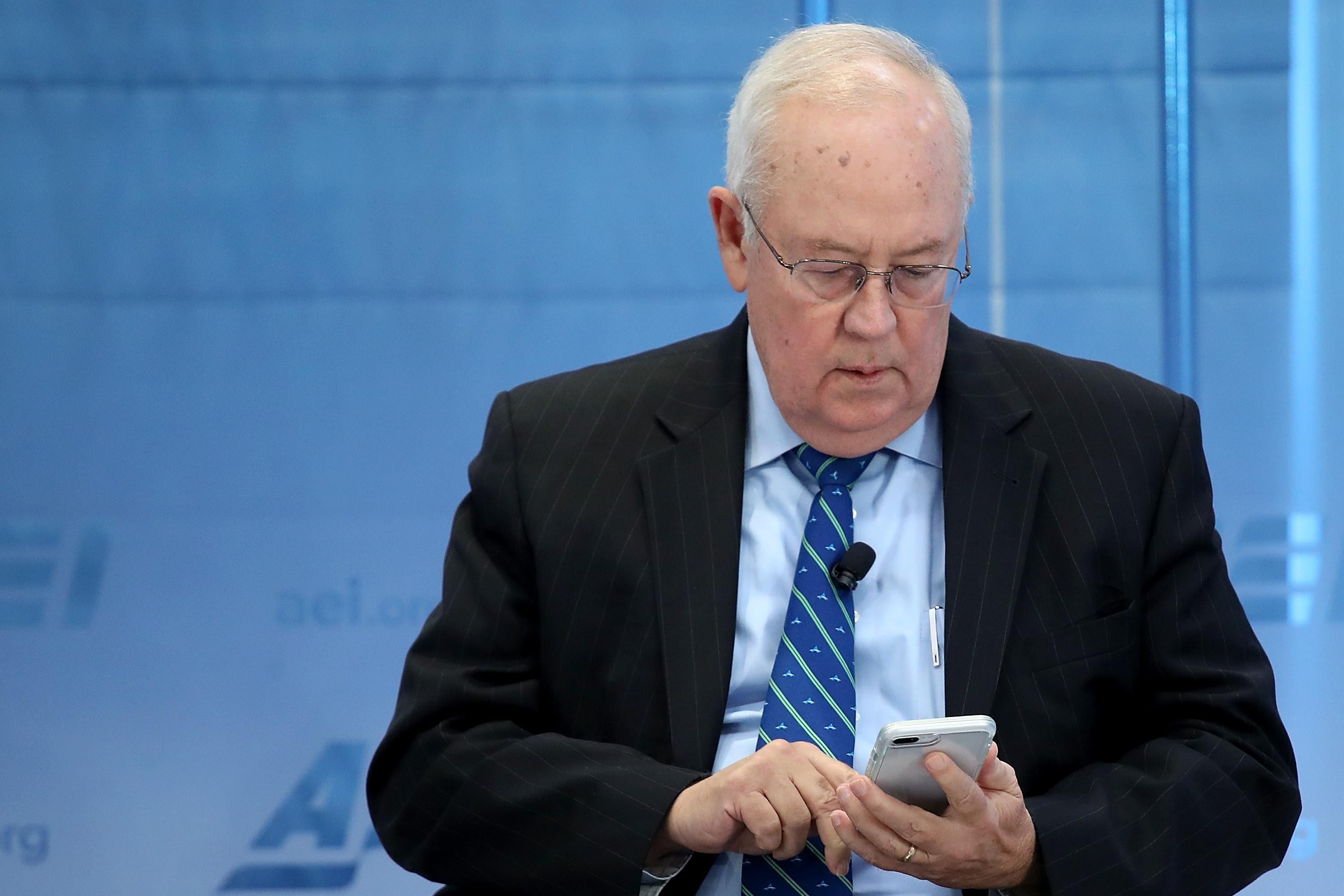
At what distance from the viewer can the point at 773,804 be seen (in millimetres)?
1351

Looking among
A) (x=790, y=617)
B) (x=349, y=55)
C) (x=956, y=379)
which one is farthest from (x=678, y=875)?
(x=349, y=55)

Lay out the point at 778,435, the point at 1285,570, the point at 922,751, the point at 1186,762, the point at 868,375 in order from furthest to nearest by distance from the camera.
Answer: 1. the point at 1285,570
2. the point at 778,435
3. the point at 868,375
4. the point at 1186,762
5. the point at 922,751

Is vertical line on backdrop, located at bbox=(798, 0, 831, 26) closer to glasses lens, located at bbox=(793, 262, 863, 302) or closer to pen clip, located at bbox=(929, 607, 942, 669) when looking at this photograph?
glasses lens, located at bbox=(793, 262, 863, 302)

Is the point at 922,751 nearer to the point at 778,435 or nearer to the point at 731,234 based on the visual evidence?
the point at 778,435

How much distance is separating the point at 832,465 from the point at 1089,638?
1.17 feet

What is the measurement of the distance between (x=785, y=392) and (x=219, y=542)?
1.95m

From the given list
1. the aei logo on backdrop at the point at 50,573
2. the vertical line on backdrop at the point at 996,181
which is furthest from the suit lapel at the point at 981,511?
the aei logo on backdrop at the point at 50,573

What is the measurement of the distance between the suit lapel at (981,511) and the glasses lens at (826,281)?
0.76 ft

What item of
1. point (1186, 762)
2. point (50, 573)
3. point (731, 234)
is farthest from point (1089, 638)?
point (50, 573)

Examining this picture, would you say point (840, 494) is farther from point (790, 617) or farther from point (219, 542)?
point (219, 542)

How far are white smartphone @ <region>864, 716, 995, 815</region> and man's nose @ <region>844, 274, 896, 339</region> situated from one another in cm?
46

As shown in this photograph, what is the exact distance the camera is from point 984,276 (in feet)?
10.3

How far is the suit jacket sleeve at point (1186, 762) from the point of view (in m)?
1.41

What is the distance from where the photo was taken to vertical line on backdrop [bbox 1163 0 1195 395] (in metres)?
3.13
